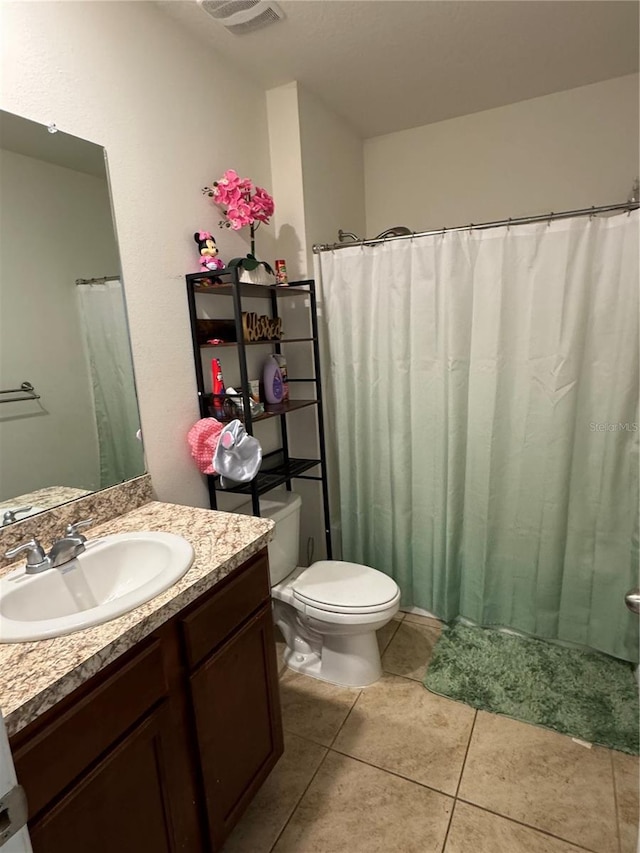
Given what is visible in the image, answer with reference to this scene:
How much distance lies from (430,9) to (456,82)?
534 mm

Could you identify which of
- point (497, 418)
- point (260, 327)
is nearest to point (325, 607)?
point (497, 418)

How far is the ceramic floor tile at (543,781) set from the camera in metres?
1.29

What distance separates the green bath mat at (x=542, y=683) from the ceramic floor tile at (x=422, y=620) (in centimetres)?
11

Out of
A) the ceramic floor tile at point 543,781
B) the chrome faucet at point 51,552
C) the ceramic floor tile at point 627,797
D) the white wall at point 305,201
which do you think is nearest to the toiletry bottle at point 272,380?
the white wall at point 305,201

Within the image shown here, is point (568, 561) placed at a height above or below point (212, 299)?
below

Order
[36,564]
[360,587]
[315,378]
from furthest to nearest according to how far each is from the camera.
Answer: [315,378]
[360,587]
[36,564]

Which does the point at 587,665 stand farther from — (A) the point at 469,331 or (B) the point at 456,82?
(B) the point at 456,82

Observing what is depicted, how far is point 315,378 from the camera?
2.19 m

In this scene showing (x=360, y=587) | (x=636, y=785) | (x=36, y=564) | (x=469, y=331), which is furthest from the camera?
(x=469, y=331)

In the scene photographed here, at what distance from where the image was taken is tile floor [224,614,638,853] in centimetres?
128

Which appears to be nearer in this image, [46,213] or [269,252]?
[46,213]

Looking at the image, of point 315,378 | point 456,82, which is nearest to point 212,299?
point 315,378

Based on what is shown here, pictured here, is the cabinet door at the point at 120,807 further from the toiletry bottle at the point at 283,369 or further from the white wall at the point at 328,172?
the white wall at the point at 328,172

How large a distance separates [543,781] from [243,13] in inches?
106
